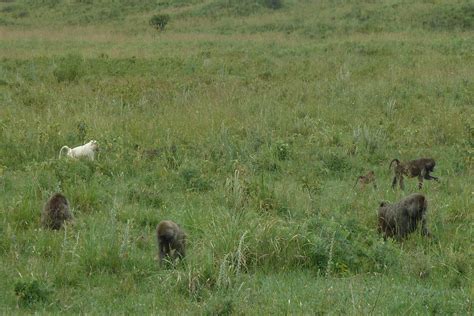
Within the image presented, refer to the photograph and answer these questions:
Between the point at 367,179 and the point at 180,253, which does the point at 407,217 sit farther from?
the point at 180,253

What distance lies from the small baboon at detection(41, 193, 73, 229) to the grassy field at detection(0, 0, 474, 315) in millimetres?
142

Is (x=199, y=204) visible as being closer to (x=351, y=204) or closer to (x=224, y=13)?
(x=351, y=204)

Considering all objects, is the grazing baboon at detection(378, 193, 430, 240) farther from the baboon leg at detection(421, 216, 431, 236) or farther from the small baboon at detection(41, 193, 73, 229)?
the small baboon at detection(41, 193, 73, 229)

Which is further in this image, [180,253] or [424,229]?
[424,229]

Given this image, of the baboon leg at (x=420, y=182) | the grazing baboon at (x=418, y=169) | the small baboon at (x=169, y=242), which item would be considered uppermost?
the small baboon at (x=169, y=242)

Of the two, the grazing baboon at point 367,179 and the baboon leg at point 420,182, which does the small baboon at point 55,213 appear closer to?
the grazing baboon at point 367,179

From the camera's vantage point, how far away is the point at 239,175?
8.04 m

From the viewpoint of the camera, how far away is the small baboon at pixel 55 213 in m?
6.41

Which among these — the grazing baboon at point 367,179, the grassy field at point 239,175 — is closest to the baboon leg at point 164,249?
the grassy field at point 239,175

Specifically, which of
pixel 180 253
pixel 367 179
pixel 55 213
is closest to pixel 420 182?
pixel 367 179

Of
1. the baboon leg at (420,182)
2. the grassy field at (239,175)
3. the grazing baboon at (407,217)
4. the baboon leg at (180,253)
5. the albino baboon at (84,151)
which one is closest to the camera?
the grassy field at (239,175)

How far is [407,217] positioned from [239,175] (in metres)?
2.36

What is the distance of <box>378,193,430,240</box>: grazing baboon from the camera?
6336 millimetres

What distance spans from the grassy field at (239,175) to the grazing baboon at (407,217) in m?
0.13
